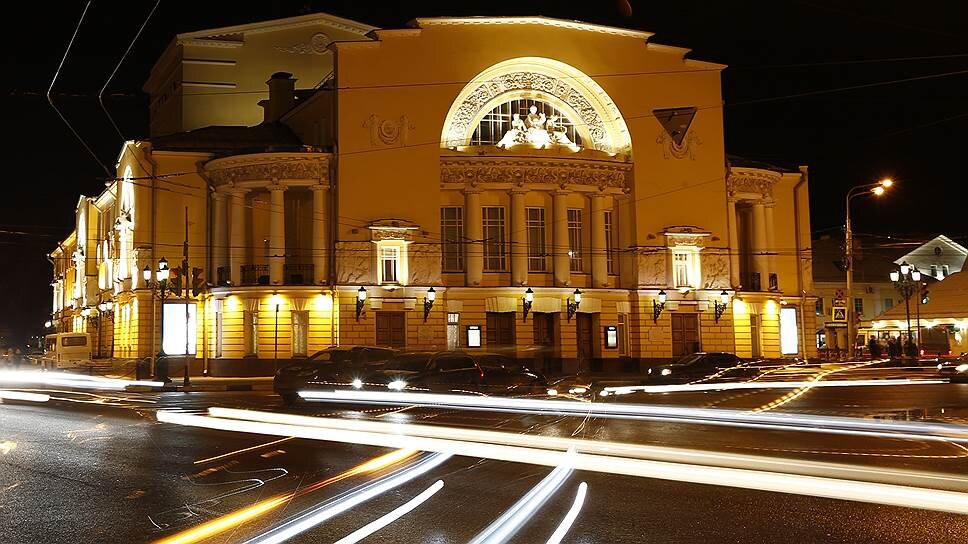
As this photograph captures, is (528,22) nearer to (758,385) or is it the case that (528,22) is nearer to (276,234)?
(276,234)

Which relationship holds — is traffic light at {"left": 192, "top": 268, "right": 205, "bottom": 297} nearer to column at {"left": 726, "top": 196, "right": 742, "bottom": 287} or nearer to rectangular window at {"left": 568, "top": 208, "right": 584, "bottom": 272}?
rectangular window at {"left": 568, "top": 208, "right": 584, "bottom": 272}

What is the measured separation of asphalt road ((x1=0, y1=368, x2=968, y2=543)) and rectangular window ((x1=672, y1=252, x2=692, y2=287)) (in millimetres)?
31047

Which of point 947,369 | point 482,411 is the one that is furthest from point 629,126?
point 482,411

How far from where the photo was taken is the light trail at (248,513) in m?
8.34

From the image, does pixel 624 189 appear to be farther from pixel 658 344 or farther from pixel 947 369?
pixel 947 369

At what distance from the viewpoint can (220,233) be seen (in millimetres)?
47875

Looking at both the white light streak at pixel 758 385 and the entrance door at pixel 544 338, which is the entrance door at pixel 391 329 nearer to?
the entrance door at pixel 544 338

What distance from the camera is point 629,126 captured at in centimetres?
4916

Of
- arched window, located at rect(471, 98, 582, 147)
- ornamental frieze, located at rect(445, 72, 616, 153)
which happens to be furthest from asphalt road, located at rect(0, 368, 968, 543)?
arched window, located at rect(471, 98, 582, 147)

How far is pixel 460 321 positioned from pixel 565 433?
102 ft

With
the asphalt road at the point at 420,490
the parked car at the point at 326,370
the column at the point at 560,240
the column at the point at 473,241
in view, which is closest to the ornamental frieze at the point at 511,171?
the column at the point at 473,241

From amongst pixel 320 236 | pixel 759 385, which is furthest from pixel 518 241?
pixel 759 385

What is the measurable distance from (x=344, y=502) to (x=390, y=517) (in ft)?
2.99

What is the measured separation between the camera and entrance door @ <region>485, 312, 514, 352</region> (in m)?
47.3
